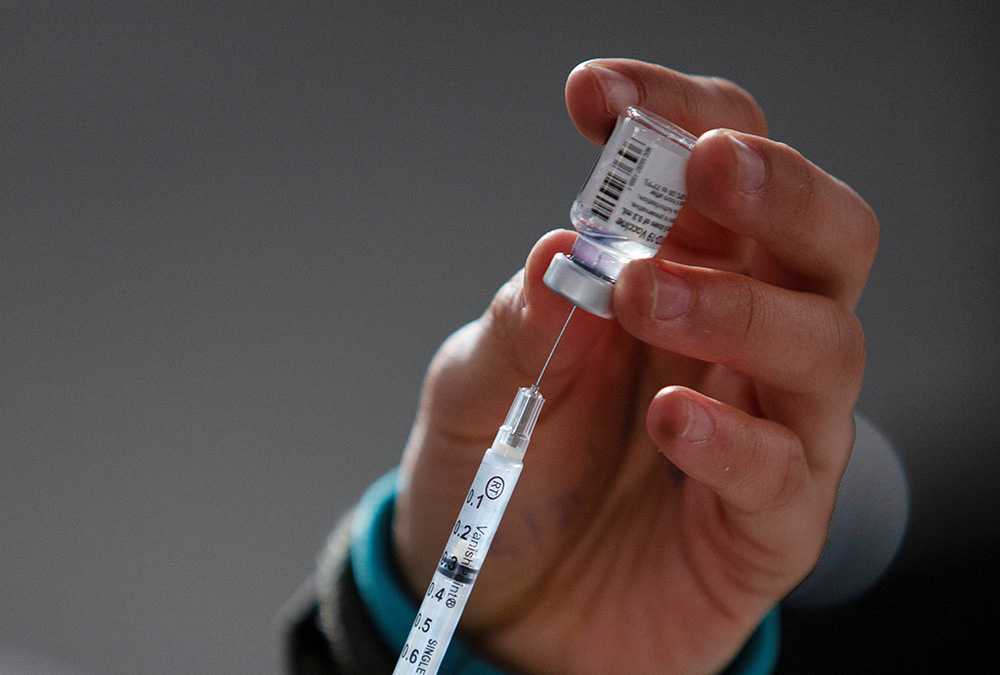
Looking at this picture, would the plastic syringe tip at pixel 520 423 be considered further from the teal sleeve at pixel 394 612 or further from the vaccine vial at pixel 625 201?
the teal sleeve at pixel 394 612

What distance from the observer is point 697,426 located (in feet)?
2.27

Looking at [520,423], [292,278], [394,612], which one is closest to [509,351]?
[520,423]

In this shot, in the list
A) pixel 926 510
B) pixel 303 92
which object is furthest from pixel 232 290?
pixel 926 510

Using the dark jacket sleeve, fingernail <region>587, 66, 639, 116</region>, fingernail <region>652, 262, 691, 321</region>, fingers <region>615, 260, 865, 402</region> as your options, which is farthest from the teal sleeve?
fingernail <region>587, 66, 639, 116</region>

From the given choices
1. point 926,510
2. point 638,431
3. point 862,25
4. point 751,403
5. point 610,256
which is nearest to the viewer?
point 610,256

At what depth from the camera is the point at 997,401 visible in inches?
79.0

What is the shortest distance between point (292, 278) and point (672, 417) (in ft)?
5.08

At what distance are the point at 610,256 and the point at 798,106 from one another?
1.38 m

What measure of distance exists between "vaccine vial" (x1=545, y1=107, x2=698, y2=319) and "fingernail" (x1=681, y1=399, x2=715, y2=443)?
12 cm

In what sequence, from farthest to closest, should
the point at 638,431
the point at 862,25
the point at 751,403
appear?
1. the point at 862,25
2. the point at 638,431
3. the point at 751,403

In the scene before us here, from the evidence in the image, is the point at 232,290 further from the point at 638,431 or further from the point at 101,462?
the point at 638,431

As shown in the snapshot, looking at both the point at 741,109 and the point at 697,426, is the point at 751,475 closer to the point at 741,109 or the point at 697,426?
the point at 697,426

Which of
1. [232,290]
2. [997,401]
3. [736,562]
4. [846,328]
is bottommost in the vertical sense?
[232,290]

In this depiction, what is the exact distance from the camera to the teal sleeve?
98 centimetres
